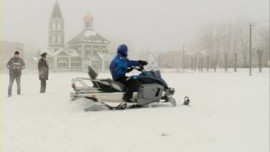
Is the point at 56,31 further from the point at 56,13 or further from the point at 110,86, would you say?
the point at 110,86

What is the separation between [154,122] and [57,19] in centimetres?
7253

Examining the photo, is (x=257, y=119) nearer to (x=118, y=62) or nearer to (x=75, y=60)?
(x=118, y=62)

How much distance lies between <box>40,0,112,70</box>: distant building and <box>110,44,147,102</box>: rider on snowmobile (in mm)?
61197

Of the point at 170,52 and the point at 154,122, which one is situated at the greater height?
the point at 170,52

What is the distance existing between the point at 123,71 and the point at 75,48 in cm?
6822

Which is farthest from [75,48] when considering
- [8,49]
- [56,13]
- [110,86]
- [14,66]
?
[110,86]

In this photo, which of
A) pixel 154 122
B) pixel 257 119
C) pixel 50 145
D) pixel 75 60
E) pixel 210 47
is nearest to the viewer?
pixel 50 145

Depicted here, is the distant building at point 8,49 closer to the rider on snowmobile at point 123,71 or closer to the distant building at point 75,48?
the distant building at point 75,48

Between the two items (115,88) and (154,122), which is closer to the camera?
(154,122)

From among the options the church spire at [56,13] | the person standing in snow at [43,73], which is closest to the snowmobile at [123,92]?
the person standing in snow at [43,73]

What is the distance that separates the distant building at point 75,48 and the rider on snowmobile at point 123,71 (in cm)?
6120

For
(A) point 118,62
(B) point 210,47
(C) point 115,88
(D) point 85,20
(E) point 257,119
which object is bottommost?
(E) point 257,119

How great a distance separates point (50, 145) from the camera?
5.07 meters

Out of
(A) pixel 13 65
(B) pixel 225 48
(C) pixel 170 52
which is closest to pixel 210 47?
(B) pixel 225 48
